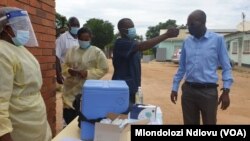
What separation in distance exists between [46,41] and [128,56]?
0.92 m

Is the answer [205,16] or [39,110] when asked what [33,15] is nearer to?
[39,110]

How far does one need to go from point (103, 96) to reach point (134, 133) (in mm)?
399

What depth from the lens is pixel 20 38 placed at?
2.84m

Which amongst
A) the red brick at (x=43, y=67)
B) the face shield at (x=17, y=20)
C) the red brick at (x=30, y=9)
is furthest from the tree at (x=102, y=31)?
the face shield at (x=17, y=20)

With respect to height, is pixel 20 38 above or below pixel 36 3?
below

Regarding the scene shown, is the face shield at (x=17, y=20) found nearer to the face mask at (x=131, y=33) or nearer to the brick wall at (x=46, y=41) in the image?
the brick wall at (x=46, y=41)

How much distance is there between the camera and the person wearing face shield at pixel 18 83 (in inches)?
99.9

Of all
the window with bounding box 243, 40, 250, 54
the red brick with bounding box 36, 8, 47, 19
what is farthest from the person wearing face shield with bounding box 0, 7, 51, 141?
the window with bounding box 243, 40, 250, 54

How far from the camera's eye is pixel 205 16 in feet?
15.0

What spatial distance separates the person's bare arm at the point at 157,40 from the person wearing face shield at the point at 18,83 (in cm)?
147

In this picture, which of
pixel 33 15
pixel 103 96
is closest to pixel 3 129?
pixel 103 96

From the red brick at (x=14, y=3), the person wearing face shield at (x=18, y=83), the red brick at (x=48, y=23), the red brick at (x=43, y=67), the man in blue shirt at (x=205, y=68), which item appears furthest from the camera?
the man in blue shirt at (x=205, y=68)

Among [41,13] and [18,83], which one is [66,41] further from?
[18,83]

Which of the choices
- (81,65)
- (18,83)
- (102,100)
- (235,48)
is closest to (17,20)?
(18,83)
